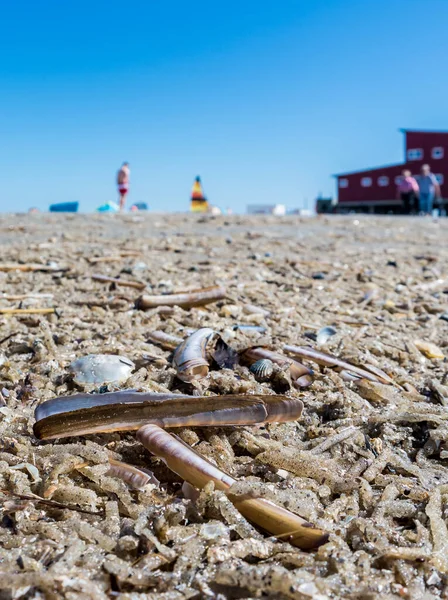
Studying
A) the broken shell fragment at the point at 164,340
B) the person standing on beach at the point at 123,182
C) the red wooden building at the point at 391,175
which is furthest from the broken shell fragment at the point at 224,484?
the red wooden building at the point at 391,175

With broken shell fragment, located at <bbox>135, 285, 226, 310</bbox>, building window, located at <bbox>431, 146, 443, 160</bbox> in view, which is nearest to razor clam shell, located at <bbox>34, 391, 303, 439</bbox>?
broken shell fragment, located at <bbox>135, 285, 226, 310</bbox>

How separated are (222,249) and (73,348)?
3183 mm

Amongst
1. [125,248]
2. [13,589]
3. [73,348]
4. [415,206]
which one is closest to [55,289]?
[73,348]

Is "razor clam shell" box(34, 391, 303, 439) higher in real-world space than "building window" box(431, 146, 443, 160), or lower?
lower

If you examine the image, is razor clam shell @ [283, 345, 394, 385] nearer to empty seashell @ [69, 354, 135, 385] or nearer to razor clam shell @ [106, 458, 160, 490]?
empty seashell @ [69, 354, 135, 385]

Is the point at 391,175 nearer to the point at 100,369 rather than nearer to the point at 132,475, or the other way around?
the point at 100,369

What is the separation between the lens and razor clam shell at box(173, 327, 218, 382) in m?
1.69

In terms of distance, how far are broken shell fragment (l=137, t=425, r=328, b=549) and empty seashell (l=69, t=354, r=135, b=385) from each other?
→ 0.38m

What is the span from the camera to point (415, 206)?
53.5ft

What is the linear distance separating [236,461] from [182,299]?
135 cm

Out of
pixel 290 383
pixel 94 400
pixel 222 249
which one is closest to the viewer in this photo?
pixel 94 400

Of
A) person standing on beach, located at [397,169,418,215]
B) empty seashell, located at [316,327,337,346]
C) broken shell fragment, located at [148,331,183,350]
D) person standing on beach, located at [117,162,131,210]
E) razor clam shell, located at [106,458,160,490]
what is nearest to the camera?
razor clam shell, located at [106,458,160,490]

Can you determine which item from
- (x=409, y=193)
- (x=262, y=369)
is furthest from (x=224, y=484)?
(x=409, y=193)

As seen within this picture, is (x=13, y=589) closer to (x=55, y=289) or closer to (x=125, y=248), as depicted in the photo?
(x=55, y=289)
